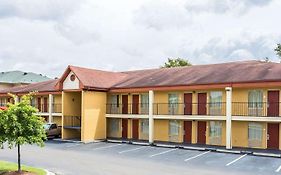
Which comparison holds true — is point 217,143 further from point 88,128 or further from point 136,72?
point 136,72

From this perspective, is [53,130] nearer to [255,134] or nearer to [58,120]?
[58,120]

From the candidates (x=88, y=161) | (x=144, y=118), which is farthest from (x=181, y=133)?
(x=88, y=161)

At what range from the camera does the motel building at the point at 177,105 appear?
26.2 metres

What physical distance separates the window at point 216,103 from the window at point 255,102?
92.7 inches

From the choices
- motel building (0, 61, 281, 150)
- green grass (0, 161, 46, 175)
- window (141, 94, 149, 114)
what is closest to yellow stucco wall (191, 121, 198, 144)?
motel building (0, 61, 281, 150)

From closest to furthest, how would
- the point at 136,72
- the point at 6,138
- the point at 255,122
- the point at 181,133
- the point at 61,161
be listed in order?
the point at 6,138 → the point at 61,161 → the point at 255,122 → the point at 181,133 → the point at 136,72

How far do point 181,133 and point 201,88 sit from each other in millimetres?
4618

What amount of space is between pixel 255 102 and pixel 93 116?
14.1m

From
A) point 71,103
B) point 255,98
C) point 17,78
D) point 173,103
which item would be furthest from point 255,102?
point 17,78

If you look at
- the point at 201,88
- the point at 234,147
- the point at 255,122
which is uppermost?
the point at 201,88

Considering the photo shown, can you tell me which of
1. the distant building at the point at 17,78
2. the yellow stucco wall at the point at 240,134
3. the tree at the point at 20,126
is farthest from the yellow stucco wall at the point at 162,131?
the distant building at the point at 17,78

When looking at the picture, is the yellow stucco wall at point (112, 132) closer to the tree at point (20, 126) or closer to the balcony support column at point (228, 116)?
the balcony support column at point (228, 116)

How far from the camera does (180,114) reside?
98.0 ft

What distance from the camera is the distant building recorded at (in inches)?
2359
